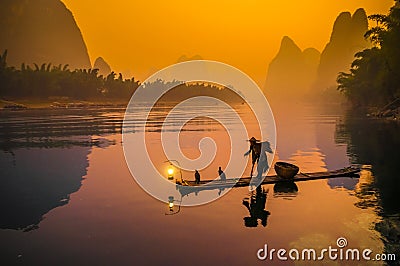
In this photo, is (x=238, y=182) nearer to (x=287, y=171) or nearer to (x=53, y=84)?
(x=287, y=171)

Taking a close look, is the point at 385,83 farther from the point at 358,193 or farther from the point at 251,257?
the point at 251,257

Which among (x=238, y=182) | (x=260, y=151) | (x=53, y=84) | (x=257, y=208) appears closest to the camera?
(x=257, y=208)

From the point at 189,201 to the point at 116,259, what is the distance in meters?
7.62

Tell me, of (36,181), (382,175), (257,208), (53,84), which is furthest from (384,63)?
(53,84)

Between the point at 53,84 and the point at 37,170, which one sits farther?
the point at 53,84

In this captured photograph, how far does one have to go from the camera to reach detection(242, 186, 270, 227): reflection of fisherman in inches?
690

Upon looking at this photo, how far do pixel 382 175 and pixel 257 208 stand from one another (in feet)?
37.8

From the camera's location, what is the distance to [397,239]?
1445 centimetres

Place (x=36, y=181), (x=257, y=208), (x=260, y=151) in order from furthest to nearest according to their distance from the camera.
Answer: (x=36, y=181), (x=260, y=151), (x=257, y=208)

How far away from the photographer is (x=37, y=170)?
3067 cm

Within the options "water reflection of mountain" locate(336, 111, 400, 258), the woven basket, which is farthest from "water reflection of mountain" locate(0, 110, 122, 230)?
"water reflection of mountain" locate(336, 111, 400, 258)

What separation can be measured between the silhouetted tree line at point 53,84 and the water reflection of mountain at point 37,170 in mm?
77101

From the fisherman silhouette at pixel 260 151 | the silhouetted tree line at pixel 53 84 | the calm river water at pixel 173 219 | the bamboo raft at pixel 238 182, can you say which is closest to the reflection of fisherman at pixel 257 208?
the calm river water at pixel 173 219

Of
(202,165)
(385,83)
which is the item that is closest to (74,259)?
(202,165)
